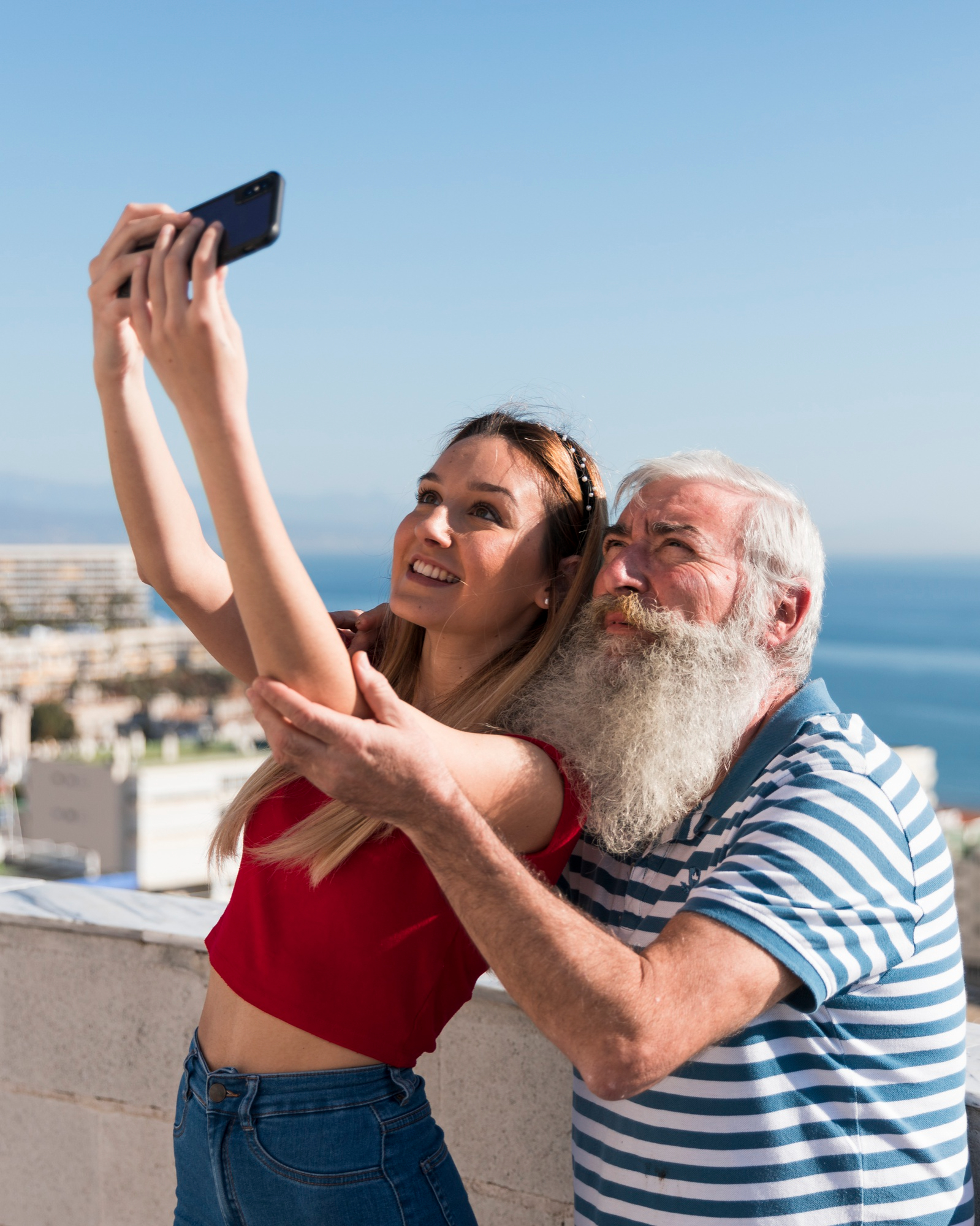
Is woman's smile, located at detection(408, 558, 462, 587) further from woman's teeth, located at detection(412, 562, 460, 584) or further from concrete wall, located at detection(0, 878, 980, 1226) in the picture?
concrete wall, located at detection(0, 878, 980, 1226)

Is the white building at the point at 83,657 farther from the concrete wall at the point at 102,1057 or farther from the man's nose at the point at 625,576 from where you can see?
the man's nose at the point at 625,576

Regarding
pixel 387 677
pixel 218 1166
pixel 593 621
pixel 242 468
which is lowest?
pixel 218 1166

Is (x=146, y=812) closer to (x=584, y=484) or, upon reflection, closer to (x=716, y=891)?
(x=584, y=484)

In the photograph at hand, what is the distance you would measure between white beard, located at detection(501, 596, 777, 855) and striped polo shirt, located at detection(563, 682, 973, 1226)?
0.47ft

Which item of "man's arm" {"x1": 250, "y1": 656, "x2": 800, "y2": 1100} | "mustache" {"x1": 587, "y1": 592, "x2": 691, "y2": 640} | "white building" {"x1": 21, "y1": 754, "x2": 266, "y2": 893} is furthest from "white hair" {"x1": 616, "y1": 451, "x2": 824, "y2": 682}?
"white building" {"x1": 21, "y1": 754, "x2": 266, "y2": 893}

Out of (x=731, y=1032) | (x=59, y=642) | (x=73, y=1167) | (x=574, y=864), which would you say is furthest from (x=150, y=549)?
(x=59, y=642)

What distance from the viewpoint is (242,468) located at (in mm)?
1194

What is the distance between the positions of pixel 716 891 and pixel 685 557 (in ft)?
2.23

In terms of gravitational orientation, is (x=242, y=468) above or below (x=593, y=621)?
above

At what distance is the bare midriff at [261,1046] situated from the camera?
5.35 ft

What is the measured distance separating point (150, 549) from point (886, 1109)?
1.42 m

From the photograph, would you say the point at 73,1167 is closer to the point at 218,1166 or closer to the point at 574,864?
the point at 218,1166

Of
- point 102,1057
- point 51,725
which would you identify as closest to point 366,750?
point 102,1057

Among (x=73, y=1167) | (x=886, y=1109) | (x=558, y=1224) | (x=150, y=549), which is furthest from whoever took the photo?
(x=73, y=1167)
